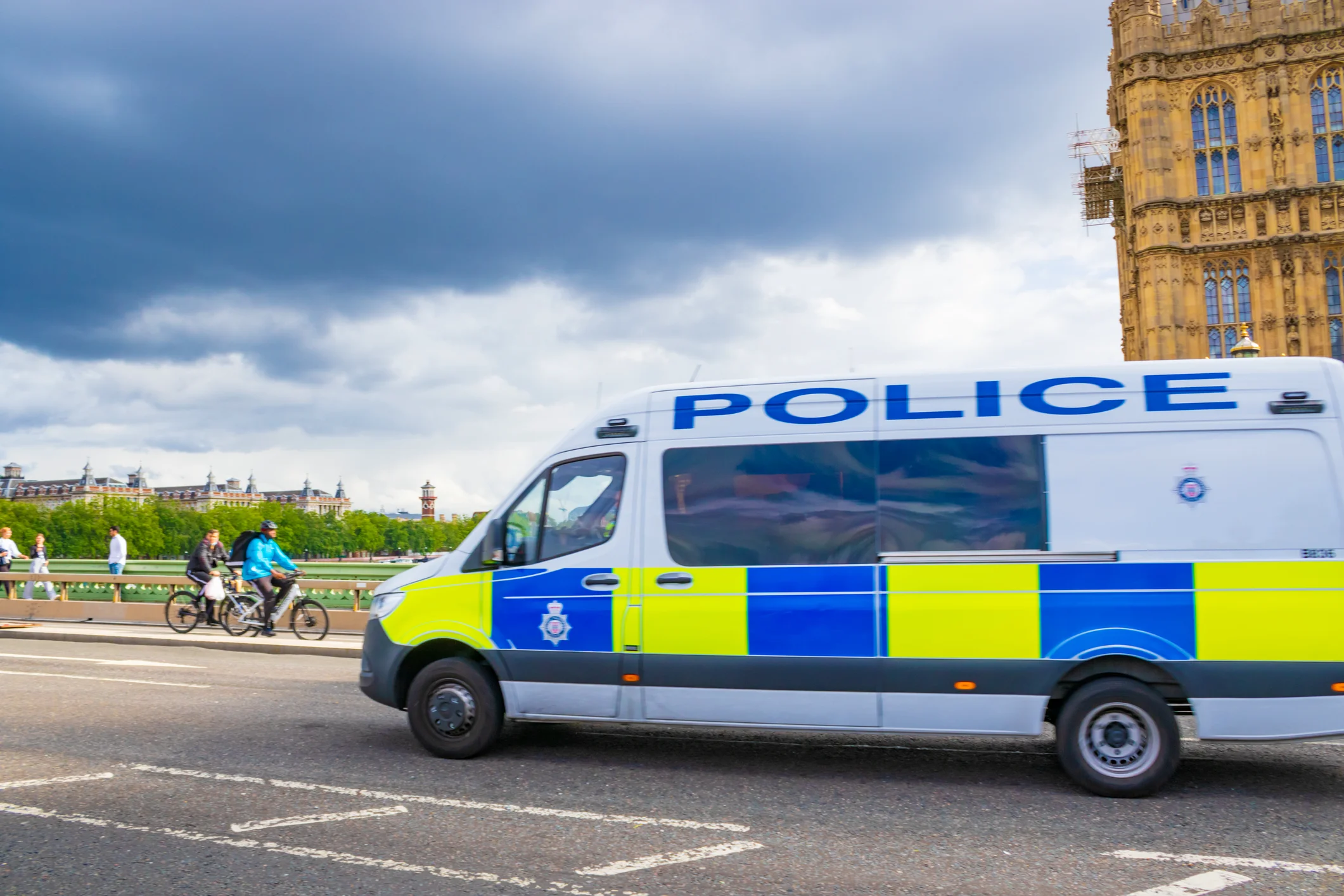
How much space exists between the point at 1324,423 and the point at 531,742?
5178 mm

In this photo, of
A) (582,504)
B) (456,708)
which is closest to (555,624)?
(582,504)

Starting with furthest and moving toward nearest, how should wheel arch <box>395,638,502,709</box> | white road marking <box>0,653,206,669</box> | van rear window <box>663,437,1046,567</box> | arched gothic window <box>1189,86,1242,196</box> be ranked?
arched gothic window <box>1189,86,1242,196</box> < white road marking <box>0,653,206,669</box> < wheel arch <box>395,638,502,709</box> < van rear window <box>663,437,1046,567</box>

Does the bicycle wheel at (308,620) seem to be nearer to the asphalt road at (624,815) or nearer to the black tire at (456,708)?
the asphalt road at (624,815)

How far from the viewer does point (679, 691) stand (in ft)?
20.2

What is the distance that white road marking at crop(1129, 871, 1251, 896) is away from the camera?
4.02 metres

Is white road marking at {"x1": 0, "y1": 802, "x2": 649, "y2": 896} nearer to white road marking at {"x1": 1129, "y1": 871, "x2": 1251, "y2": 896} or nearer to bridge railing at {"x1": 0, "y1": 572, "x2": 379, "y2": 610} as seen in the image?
white road marking at {"x1": 1129, "y1": 871, "x2": 1251, "y2": 896}

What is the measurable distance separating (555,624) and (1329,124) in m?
49.4

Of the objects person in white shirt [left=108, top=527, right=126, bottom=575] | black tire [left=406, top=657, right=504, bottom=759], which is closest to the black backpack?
person in white shirt [left=108, top=527, right=126, bottom=575]

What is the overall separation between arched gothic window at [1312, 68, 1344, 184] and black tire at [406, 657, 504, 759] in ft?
160

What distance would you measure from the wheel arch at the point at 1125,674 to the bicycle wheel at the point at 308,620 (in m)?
11.9

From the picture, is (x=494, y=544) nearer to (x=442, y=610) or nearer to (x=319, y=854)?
(x=442, y=610)

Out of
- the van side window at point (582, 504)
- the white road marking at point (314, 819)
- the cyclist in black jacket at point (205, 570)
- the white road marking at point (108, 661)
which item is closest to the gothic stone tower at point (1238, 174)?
the cyclist in black jacket at point (205, 570)

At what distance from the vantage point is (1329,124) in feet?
144

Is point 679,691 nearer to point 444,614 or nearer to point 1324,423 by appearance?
point 444,614
